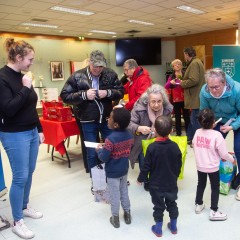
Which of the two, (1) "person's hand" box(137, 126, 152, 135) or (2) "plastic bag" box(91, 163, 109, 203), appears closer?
(2) "plastic bag" box(91, 163, 109, 203)

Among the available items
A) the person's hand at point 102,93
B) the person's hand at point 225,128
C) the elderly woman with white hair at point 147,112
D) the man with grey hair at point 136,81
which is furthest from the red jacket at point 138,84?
the person's hand at point 225,128

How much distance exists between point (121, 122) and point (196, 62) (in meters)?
2.67

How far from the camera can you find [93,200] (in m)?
2.55

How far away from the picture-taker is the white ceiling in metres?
5.64

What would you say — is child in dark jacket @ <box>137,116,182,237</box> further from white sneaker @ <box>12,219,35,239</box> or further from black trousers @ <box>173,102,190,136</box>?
black trousers @ <box>173,102,190,136</box>

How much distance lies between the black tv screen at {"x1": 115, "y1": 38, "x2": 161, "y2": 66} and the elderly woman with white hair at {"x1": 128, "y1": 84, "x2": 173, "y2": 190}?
29.9 feet

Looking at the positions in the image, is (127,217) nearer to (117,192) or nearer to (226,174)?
(117,192)

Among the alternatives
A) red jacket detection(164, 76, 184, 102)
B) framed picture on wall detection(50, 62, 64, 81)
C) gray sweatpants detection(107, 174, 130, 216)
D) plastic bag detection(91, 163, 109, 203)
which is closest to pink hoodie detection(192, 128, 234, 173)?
gray sweatpants detection(107, 174, 130, 216)

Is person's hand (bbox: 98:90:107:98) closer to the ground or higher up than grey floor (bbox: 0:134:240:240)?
higher up

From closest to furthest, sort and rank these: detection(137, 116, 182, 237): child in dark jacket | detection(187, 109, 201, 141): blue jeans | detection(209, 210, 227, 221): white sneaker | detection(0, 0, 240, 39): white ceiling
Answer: detection(137, 116, 182, 237): child in dark jacket → detection(209, 210, 227, 221): white sneaker → detection(187, 109, 201, 141): blue jeans → detection(0, 0, 240, 39): white ceiling

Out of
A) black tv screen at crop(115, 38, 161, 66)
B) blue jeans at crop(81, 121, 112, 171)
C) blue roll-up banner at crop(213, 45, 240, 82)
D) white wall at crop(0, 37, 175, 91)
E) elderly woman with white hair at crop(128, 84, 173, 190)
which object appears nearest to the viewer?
elderly woman with white hair at crop(128, 84, 173, 190)

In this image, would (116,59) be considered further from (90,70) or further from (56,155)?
(90,70)

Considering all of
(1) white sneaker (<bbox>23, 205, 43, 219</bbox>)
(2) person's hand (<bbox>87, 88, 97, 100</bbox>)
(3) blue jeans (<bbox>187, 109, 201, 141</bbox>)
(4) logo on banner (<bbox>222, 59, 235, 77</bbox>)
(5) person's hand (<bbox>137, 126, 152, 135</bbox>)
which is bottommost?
(1) white sneaker (<bbox>23, 205, 43, 219</bbox>)

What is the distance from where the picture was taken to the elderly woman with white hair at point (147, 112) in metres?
2.39
